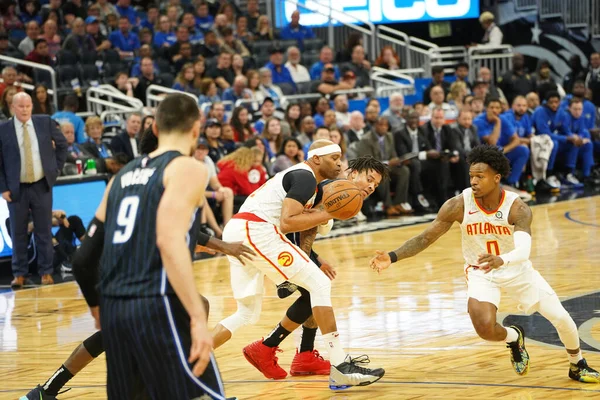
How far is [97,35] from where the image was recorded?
17797 mm

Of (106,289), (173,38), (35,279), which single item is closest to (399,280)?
(35,279)

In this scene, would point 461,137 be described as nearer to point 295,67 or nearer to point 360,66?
point 295,67

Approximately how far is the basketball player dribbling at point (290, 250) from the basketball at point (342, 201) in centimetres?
10

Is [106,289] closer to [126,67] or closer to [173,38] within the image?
[126,67]

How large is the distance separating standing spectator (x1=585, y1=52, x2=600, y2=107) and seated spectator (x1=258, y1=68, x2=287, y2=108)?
683 centimetres

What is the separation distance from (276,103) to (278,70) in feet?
4.00

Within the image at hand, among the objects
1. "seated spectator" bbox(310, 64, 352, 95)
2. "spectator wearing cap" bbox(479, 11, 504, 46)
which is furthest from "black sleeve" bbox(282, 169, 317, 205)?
"spectator wearing cap" bbox(479, 11, 504, 46)

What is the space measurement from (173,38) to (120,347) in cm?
1532

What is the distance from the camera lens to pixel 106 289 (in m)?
4.32

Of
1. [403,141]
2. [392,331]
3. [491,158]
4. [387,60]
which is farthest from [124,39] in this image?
[491,158]

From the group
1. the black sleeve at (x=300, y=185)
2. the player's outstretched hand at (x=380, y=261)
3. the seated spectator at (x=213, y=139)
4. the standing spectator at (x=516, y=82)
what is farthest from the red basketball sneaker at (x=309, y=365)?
the standing spectator at (x=516, y=82)

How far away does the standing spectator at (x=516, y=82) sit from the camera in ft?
67.7

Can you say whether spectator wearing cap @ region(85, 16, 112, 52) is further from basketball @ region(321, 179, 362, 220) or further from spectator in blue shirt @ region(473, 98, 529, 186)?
basketball @ region(321, 179, 362, 220)

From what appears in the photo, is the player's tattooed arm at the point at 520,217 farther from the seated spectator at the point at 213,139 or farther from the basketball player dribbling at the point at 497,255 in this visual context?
the seated spectator at the point at 213,139
